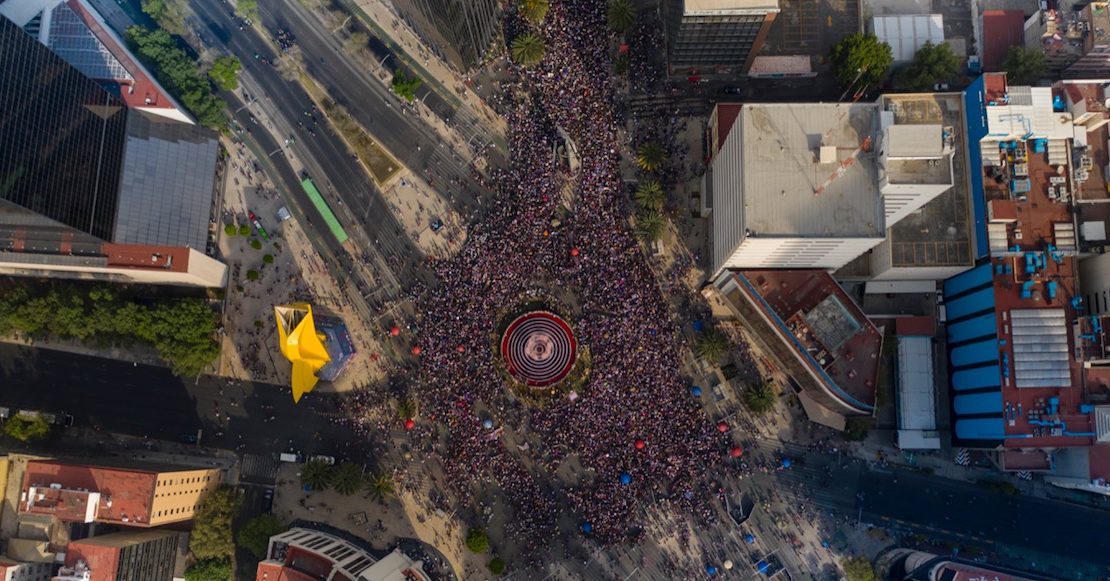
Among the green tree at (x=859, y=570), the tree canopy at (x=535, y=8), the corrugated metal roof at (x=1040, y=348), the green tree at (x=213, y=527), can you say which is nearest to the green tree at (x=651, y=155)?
the tree canopy at (x=535, y=8)

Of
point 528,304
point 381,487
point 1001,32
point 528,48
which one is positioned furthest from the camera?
point 1001,32

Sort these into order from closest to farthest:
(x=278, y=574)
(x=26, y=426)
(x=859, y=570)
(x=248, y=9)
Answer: (x=278, y=574) < (x=859, y=570) < (x=26, y=426) < (x=248, y=9)

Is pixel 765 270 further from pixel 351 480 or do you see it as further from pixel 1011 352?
pixel 351 480

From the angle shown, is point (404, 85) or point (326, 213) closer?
point (404, 85)

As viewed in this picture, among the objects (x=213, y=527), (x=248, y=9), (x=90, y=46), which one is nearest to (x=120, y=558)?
(x=213, y=527)

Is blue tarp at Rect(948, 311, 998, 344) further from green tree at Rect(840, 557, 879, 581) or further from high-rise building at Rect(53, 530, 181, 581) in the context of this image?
high-rise building at Rect(53, 530, 181, 581)

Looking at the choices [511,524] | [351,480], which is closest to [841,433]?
[511,524]

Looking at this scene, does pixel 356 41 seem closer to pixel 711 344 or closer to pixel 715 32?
pixel 715 32
